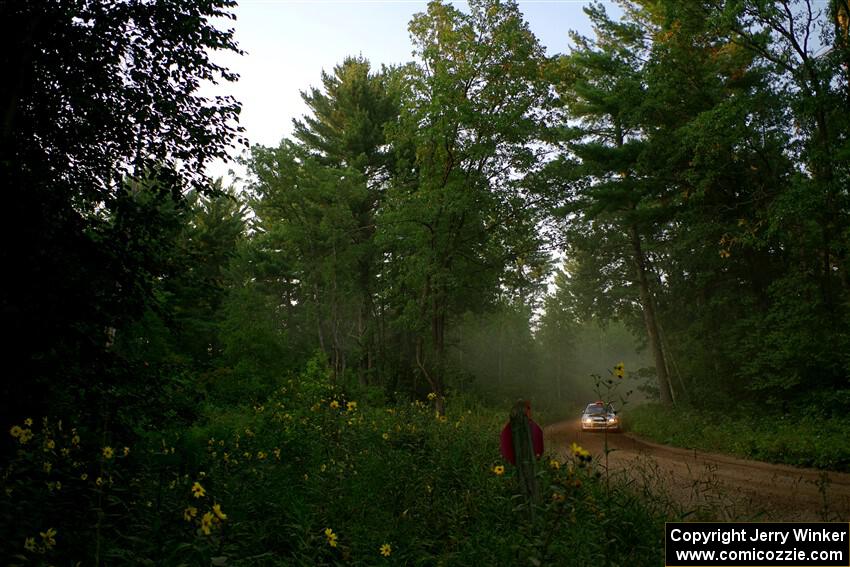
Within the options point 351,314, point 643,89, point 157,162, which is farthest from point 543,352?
point 157,162

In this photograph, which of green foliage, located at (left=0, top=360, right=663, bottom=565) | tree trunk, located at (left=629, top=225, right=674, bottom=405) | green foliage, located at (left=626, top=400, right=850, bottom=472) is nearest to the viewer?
green foliage, located at (left=0, top=360, right=663, bottom=565)

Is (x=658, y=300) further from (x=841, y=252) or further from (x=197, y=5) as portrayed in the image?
(x=197, y=5)

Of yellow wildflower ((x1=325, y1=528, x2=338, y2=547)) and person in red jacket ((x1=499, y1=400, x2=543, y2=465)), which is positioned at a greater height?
person in red jacket ((x1=499, y1=400, x2=543, y2=465))

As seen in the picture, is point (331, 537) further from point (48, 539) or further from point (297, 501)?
point (48, 539)

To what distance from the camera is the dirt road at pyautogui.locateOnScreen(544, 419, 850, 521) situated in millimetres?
6082

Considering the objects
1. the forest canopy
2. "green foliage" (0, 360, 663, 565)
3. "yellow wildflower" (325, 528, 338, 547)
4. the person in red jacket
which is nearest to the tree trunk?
the forest canopy

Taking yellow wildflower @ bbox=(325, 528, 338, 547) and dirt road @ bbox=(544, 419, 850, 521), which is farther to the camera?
dirt road @ bbox=(544, 419, 850, 521)

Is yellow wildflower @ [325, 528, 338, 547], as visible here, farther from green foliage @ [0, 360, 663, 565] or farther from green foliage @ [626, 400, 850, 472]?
green foliage @ [626, 400, 850, 472]

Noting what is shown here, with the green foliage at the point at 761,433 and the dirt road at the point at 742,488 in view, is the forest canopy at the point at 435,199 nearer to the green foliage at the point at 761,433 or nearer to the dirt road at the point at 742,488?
the green foliage at the point at 761,433

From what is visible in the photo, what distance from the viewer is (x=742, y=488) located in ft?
28.3

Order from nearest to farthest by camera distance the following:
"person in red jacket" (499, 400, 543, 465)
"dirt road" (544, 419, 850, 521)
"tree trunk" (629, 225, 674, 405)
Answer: "person in red jacket" (499, 400, 543, 465), "dirt road" (544, 419, 850, 521), "tree trunk" (629, 225, 674, 405)

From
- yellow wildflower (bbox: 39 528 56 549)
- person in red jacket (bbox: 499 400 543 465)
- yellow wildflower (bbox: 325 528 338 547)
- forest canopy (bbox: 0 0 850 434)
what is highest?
forest canopy (bbox: 0 0 850 434)

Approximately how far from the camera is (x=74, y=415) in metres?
5.34

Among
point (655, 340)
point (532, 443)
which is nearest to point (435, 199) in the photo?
point (655, 340)
